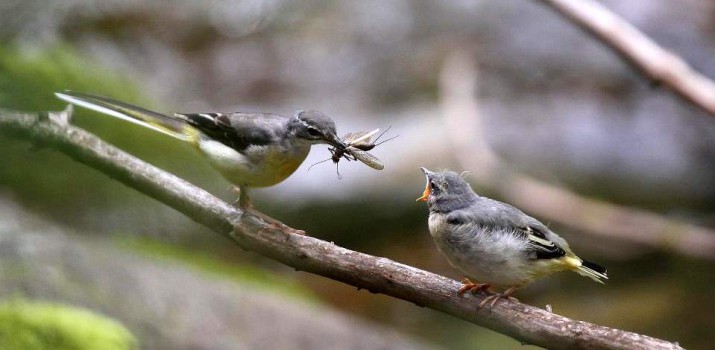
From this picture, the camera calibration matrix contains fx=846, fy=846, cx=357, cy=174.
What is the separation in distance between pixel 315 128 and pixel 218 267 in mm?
3262

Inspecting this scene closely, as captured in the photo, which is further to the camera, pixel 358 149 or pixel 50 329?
pixel 50 329

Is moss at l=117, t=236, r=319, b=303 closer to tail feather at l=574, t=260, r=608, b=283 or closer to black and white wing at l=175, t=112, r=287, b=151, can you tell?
black and white wing at l=175, t=112, r=287, b=151

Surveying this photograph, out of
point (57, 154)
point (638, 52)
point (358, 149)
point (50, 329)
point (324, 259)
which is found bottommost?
point (50, 329)

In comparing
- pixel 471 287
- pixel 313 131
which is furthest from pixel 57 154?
pixel 471 287

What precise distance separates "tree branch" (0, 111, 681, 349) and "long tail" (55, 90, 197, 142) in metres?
0.10

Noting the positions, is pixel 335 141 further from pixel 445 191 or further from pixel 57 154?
pixel 57 154

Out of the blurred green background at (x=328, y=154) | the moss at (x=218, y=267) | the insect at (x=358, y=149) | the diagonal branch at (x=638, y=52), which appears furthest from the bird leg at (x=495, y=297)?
the moss at (x=218, y=267)

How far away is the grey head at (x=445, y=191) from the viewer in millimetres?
1764

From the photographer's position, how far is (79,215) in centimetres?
446

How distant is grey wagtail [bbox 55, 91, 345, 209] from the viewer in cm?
203

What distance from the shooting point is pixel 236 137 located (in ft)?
7.11

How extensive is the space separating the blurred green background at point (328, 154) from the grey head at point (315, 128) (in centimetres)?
38

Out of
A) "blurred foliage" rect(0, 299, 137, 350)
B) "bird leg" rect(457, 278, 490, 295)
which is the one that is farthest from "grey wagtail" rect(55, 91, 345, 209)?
"blurred foliage" rect(0, 299, 137, 350)

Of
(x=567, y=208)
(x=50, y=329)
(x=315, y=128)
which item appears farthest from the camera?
(x=567, y=208)
